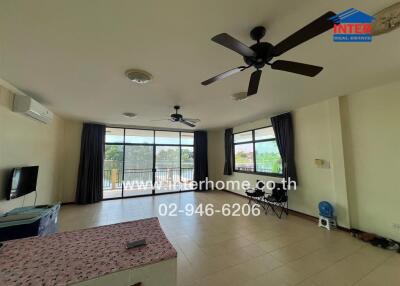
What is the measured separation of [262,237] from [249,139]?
134 inches

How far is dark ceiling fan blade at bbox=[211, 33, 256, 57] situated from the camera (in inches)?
49.6

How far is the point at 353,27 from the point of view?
1610 mm

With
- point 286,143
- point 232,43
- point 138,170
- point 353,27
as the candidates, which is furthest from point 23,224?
point 286,143

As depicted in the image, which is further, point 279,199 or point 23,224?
point 279,199

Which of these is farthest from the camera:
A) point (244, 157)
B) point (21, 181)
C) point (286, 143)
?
point (244, 157)

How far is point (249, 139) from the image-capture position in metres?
5.93

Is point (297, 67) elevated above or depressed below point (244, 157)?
above

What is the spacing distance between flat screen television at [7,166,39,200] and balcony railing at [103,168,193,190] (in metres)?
2.79

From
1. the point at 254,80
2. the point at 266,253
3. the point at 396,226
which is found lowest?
the point at 266,253

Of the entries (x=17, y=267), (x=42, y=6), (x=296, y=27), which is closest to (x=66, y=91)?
(x=42, y=6)

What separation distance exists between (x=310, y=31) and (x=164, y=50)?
1.37 metres

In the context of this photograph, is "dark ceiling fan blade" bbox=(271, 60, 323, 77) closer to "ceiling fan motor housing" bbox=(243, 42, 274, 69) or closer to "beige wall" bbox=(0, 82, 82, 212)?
"ceiling fan motor housing" bbox=(243, 42, 274, 69)

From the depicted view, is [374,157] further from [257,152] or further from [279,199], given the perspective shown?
[257,152]

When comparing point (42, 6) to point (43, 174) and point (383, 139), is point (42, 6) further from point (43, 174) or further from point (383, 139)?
point (383, 139)
